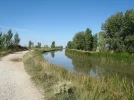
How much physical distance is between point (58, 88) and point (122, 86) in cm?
307

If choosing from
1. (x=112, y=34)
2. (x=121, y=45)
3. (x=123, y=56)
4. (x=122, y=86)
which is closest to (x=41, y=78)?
(x=122, y=86)

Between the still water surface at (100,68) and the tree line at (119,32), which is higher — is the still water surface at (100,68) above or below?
below

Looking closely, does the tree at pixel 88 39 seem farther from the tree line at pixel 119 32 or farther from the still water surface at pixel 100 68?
the still water surface at pixel 100 68

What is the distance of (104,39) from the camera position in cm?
5325

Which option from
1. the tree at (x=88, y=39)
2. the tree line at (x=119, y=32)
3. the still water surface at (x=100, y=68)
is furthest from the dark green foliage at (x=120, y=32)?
the tree at (x=88, y=39)

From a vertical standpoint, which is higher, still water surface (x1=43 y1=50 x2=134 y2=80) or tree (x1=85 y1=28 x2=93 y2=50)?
tree (x1=85 y1=28 x2=93 y2=50)

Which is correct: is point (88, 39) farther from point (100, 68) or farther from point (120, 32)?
point (100, 68)

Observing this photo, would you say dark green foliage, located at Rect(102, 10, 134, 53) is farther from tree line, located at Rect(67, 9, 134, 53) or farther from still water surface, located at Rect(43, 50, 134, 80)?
still water surface, located at Rect(43, 50, 134, 80)

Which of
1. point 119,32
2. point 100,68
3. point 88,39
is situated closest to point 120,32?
Answer: point 119,32

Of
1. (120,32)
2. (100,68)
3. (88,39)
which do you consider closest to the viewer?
(100,68)

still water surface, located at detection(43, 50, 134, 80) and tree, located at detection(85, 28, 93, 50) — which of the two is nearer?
still water surface, located at detection(43, 50, 134, 80)

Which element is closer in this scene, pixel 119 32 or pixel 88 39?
pixel 119 32

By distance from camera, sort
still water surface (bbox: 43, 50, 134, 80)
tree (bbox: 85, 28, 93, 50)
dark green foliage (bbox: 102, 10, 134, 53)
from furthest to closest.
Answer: tree (bbox: 85, 28, 93, 50) → dark green foliage (bbox: 102, 10, 134, 53) → still water surface (bbox: 43, 50, 134, 80)

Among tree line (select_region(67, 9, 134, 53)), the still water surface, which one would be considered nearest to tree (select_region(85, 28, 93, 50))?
tree line (select_region(67, 9, 134, 53))
